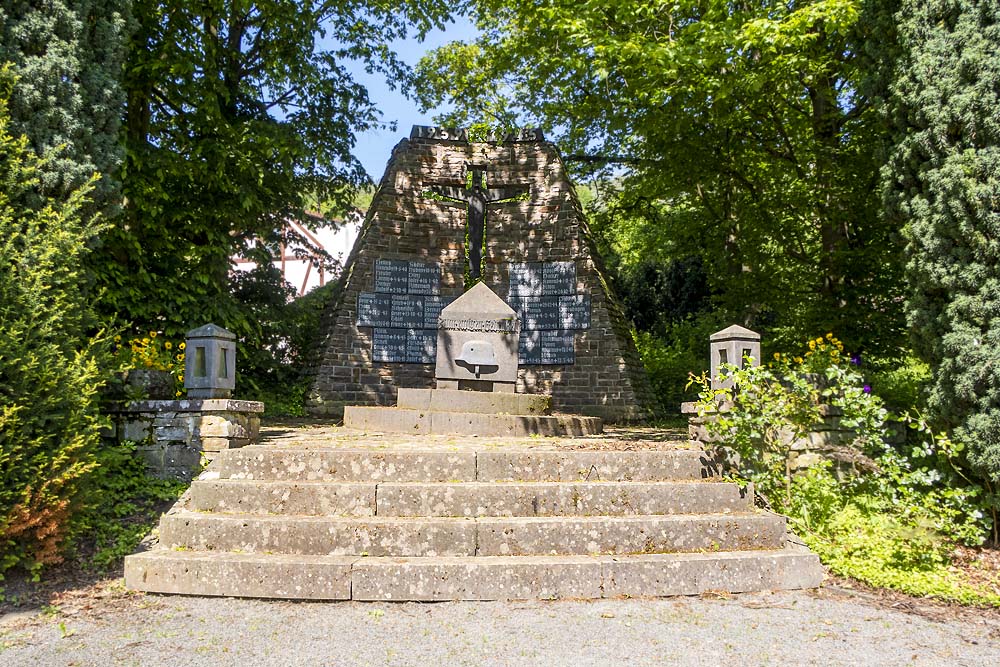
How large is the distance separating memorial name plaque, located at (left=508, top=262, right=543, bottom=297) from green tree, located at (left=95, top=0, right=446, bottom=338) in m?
3.61

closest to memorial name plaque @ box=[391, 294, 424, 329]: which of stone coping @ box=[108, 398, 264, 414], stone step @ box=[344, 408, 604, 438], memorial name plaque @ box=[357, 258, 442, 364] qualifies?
memorial name plaque @ box=[357, 258, 442, 364]

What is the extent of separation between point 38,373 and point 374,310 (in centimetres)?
703

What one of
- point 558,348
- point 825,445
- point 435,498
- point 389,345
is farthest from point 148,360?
point 825,445

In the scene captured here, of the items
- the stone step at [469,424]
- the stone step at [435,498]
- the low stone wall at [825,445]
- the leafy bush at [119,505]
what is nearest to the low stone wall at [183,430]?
the leafy bush at [119,505]

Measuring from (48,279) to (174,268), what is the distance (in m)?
4.91

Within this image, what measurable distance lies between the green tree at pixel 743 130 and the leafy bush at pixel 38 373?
6750mm

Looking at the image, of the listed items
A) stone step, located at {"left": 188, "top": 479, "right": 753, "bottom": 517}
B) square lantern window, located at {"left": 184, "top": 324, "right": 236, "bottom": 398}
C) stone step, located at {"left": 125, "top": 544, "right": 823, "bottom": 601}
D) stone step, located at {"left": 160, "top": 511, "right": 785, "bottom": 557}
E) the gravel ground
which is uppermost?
square lantern window, located at {"left": 184, "top": 324, "right": 236, "bottom": 398}

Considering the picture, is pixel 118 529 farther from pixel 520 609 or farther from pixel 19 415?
pixel 520 609

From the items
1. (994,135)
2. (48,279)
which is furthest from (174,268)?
(994,135)

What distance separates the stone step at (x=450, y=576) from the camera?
4.48 metres

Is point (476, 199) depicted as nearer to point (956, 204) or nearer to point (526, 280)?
point (526, 280)

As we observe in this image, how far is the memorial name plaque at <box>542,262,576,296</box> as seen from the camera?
11.8m

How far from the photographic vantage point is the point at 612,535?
5.00 metres

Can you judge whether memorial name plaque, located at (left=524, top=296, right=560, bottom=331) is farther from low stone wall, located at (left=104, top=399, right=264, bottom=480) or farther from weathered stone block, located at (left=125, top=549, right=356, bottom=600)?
weathered stone block, located at (left=125, top=549, right=356, bottom=600)
